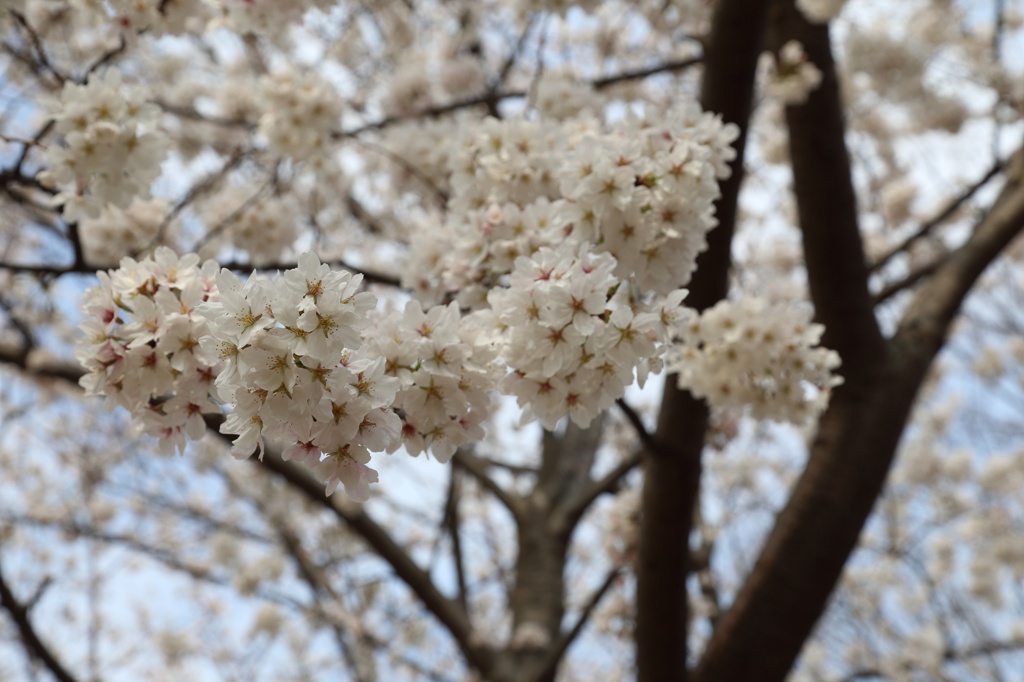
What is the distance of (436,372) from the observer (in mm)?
1273

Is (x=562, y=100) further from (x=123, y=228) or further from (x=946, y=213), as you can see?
(x=946, y=213)

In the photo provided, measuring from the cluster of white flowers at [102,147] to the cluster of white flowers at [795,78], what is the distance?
2448 mm

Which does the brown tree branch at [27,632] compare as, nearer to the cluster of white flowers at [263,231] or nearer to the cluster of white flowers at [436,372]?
the cluster of white flowers at [263,231]

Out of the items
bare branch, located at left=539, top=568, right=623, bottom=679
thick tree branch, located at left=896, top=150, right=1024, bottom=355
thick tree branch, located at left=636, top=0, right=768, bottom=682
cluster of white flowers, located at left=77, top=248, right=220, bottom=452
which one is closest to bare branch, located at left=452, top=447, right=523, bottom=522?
bare branch, located at left=539, top=568, right=623, bottom=679

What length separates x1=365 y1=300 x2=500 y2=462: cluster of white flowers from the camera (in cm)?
128

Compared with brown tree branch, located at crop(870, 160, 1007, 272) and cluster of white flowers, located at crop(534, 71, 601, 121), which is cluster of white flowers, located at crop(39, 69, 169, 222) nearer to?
cluster of white flowers, located at crop(534, 71, 601, 121)

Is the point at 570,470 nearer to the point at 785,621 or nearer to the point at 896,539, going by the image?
the point at 785,621

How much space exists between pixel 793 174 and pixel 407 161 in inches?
74.2

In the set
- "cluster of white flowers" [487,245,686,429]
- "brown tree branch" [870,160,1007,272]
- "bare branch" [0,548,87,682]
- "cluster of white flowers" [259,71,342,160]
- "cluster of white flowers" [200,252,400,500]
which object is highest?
"cluster of white flowers" [259,71,342,160]

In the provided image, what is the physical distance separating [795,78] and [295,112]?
214cm

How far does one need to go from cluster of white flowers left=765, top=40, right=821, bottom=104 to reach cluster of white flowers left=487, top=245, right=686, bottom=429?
7.19 feet

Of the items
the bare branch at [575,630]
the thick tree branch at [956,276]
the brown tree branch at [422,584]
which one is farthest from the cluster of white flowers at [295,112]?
the thick tree branch at [956,276]

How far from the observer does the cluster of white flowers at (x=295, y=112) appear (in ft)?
10.3

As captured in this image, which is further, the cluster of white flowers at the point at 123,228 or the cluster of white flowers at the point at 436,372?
the cluster of white flowers at the point at 123,228
